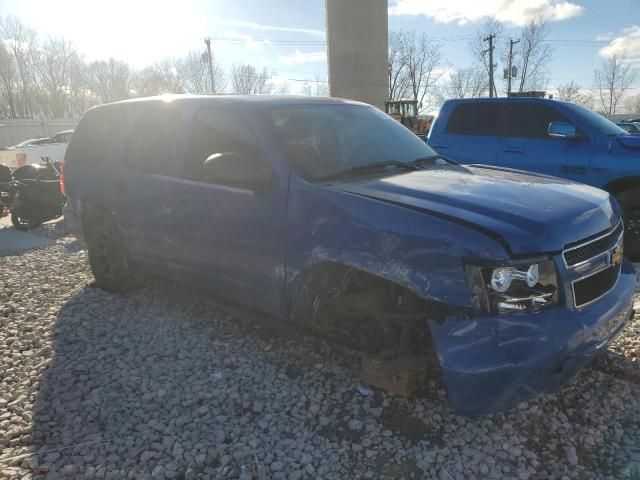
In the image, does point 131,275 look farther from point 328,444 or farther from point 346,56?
point 346,56

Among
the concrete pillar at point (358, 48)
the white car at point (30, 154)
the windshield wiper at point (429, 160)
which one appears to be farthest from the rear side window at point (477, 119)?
the concrete pillar at point (358, 48)

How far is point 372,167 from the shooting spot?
3.23m

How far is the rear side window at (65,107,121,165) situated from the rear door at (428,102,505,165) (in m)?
4.52

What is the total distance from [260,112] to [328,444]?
2166 millimetres

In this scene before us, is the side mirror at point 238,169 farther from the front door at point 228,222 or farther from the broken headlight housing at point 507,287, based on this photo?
the broken headlight housing at point 507,287

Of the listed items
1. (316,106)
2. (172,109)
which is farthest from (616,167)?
(172,109)

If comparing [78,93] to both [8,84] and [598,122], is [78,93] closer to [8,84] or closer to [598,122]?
[8,84]

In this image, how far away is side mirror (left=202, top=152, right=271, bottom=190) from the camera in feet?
10.0

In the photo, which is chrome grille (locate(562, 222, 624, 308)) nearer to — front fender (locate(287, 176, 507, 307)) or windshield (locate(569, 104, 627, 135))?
front fender (locate(287, 176, 507, 307))

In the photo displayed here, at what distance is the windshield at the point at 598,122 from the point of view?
A: 6.15 m

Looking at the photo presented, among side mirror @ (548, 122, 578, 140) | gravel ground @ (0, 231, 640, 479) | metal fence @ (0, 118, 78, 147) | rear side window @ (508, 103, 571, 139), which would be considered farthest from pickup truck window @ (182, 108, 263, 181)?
metal fence @ (0, 118, 78, 147)

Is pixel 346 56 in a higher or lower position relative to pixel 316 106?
higher

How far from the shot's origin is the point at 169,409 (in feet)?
9.71

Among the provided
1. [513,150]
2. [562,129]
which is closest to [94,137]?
[513,150]
